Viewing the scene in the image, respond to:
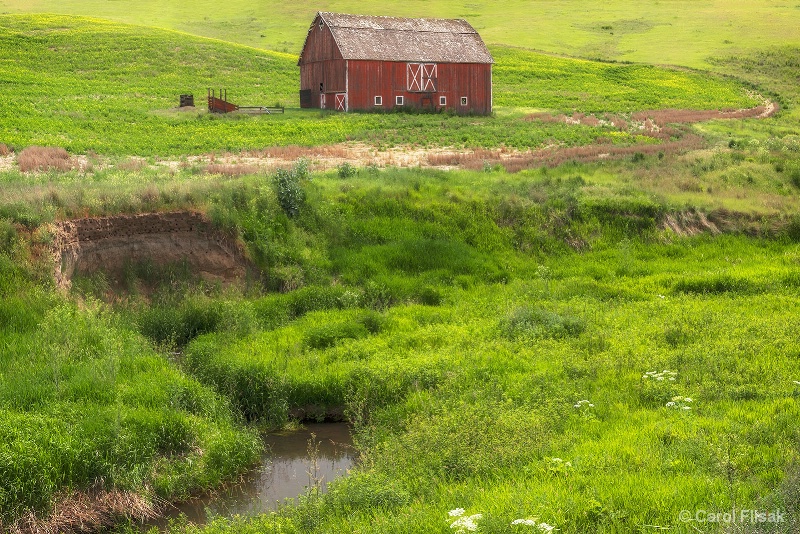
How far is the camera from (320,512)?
1051 centimetres

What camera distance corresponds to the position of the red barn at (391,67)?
2066 inches

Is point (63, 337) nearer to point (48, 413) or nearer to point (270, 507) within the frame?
point (48, 413)

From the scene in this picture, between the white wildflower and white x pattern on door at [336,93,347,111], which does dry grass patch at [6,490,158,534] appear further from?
white x pattern on door at [336,93,347,111]

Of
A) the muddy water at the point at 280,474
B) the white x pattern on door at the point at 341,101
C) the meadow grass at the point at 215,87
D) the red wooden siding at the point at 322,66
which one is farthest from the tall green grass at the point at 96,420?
the red wooden siding at the point at 322,66

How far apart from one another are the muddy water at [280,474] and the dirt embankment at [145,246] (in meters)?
6.66

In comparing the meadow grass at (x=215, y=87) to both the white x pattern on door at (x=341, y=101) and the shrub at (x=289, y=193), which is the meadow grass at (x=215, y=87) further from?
the shrub at (x=289, y=193)

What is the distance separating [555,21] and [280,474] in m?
93.2

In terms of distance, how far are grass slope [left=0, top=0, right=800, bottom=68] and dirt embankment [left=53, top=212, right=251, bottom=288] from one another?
62.0 metres

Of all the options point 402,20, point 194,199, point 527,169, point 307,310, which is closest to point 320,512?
point 307,310

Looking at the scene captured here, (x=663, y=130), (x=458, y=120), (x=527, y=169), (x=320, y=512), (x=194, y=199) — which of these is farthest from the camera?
(x=458, y=120)

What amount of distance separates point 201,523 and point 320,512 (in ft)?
6.26

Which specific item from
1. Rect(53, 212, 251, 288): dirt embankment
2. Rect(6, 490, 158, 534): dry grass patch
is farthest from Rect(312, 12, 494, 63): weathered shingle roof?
Rect(6, 490, 158, 534): dry grass patch

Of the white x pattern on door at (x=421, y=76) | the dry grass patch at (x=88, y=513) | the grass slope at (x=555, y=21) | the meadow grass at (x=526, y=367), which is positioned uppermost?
the grass slope at (x=555, y=21)

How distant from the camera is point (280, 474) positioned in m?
12.9
